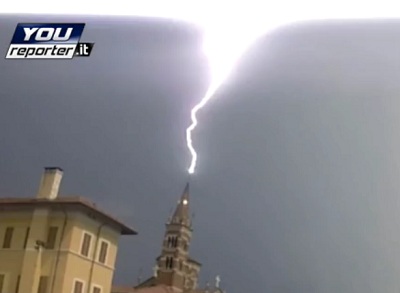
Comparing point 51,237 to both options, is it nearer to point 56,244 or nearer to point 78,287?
point 56,244

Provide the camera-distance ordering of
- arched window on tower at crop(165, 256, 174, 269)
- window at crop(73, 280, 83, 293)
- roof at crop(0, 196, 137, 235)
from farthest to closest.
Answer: roof at crop(0, 196, 137, 235), window at crop(73, 280, 83, 293), arched window on tower at crop(165, 256, 174, 269)

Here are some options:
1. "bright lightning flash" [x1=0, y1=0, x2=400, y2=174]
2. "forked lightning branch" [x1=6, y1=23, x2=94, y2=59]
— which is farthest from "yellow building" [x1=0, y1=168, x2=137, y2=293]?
"forked lightning branch" [x1=6, y1=23, x2=94, y2=59]

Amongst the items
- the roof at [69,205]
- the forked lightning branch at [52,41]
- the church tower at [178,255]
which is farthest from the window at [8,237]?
the forked lightning branch at [52,41]

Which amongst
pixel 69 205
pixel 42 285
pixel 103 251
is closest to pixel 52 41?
pixel 69 205

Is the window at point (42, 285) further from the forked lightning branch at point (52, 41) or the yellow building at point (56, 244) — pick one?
the forked lightning branch at point (52, 41)

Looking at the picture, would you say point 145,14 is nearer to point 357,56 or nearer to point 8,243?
point 357,56

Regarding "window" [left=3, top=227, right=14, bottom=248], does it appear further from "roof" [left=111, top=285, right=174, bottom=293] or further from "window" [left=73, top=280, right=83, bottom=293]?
"roof" [left=111, top=285, right=174, bottom=293]

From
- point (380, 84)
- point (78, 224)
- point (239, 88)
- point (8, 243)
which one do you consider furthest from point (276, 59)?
point (8, 243)
